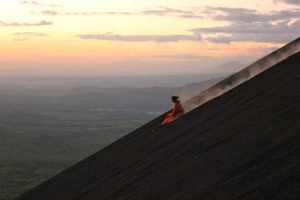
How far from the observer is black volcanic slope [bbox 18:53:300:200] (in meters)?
10.1

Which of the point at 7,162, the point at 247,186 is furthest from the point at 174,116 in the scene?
the point at 7,162

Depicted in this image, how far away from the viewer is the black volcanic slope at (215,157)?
10.1 metres

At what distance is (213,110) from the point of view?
747 inches

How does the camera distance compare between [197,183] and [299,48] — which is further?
[299,48]

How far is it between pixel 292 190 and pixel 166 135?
10126mm

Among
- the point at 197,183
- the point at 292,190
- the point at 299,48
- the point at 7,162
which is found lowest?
the point at 292,190

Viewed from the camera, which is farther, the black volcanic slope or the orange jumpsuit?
the orange jumpsuit

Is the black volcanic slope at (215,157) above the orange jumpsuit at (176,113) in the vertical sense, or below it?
below

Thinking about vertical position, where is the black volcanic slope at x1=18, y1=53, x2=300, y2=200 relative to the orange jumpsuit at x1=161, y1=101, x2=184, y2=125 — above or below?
below

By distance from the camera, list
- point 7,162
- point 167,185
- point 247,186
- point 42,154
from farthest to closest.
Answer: point 42,154
point 7,162
point 167,185
point 247,186

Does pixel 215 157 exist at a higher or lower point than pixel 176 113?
lower

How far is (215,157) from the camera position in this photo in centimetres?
1280

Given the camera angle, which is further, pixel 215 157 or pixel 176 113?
pixel 176 113

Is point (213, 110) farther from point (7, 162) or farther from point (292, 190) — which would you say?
point (7, 162)
